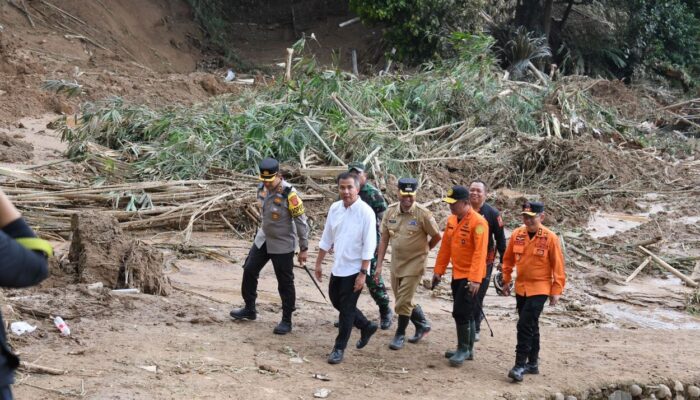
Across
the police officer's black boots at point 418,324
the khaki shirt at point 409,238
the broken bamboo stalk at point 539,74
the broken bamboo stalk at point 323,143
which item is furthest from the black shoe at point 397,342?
the broken bamboo stalk at point 539,74

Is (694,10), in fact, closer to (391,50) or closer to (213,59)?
(391,50)

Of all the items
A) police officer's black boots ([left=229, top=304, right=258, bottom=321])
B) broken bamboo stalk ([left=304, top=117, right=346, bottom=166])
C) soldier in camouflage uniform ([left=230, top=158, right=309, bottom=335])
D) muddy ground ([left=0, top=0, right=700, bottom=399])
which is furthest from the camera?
Result: broken bamboo stalk ([left=304, top=117, right=346, bottom=166])

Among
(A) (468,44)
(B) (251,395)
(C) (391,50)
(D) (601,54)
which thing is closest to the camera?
(B) (251,395)

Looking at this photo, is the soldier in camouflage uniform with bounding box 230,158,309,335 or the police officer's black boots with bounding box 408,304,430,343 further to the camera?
the police officer's black boots with bounding box 408,304,430,343

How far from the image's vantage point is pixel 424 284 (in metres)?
10.0

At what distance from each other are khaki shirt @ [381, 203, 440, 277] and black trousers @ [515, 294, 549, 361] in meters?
0.87

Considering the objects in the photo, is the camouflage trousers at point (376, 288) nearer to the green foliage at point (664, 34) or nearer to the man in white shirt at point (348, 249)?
the man in white shirt at point (348, 249)

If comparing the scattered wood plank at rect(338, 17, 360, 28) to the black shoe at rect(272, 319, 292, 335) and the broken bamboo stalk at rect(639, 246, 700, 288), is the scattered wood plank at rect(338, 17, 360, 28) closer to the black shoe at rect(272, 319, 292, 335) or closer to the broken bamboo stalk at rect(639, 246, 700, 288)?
the broken bamboo stalk at rect(639, 246, 700, 288)

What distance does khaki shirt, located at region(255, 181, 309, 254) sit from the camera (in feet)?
24.3

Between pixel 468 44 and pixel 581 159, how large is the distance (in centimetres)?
404

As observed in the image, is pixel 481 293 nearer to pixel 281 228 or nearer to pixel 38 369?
pixel 281 228

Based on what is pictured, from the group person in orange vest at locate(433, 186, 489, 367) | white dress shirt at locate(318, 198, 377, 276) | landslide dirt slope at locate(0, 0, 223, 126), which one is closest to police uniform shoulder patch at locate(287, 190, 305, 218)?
white dress shirt at locate(318, 198, 377, 276)

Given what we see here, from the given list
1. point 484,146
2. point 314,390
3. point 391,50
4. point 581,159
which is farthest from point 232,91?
point 314,390

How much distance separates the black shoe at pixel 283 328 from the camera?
7676mm
